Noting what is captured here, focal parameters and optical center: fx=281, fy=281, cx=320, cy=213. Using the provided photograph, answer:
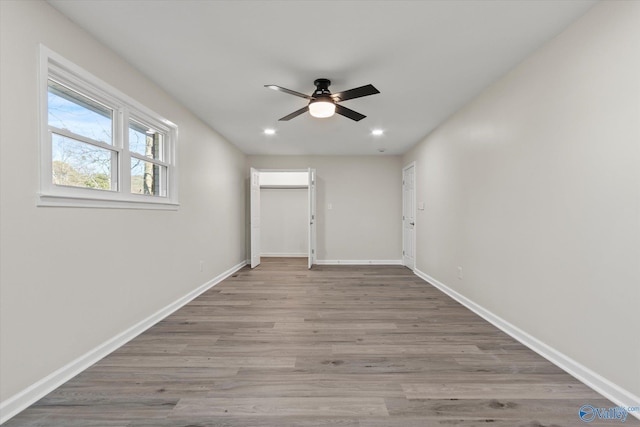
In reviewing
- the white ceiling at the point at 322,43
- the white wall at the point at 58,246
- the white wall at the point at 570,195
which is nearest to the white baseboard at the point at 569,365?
the white wall at the point at 570,195

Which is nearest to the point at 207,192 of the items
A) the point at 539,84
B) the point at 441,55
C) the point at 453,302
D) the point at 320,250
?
the point at 320,250

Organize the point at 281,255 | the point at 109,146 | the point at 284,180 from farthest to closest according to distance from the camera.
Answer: the point at 281,255, the point at 284,180, the point at 109,146

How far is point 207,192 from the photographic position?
409 cm

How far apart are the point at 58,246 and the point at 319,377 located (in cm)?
189

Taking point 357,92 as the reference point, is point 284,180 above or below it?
below

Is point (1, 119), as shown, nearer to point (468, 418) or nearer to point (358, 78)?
point (358, 78)

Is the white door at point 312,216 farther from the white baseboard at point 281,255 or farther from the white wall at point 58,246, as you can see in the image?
the white wall at point 58,246

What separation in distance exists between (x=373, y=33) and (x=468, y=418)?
247cm

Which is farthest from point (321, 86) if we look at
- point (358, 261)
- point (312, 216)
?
point (358, 261)

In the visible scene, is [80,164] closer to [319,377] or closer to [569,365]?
[319,377]

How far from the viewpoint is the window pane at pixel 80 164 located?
189 cm

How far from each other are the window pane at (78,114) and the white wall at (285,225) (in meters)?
5.07

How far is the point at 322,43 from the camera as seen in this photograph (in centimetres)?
212

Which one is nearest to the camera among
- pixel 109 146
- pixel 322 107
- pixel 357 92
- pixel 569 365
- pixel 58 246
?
pixel 58 246
